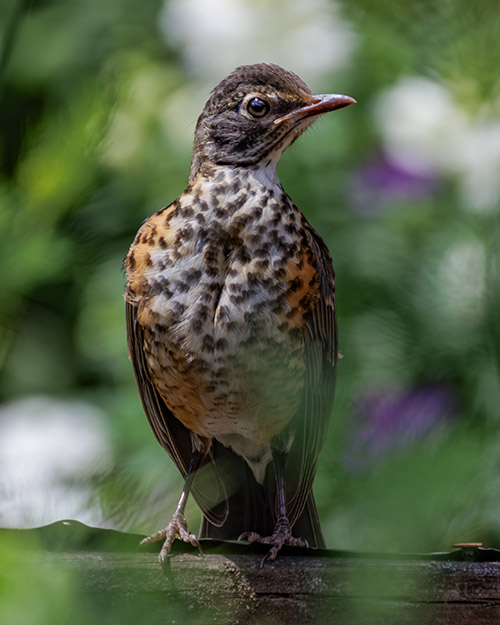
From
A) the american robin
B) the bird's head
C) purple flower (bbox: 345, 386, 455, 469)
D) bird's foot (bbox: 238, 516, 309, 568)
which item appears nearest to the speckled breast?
the american robin

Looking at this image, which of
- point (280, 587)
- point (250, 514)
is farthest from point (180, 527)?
point (250, 514)

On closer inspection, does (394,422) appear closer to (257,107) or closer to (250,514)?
(257,107)

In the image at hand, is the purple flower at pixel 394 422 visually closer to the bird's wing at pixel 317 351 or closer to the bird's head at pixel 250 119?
the bird's wing at pixel 317 351

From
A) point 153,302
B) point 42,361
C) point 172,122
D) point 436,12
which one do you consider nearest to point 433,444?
point 436,12

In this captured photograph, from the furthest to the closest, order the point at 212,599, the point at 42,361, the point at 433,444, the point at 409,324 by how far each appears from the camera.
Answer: the point at 42,361 → the point at 212,599 → the point at 409,324 → the point at 433,444

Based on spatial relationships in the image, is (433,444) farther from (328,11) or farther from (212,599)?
(212,599)

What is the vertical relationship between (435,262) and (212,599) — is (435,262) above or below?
above

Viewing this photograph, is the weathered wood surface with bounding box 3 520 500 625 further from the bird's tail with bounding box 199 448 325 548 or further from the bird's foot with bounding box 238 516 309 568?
the bird's tail with bounding box 199 448 325 548
